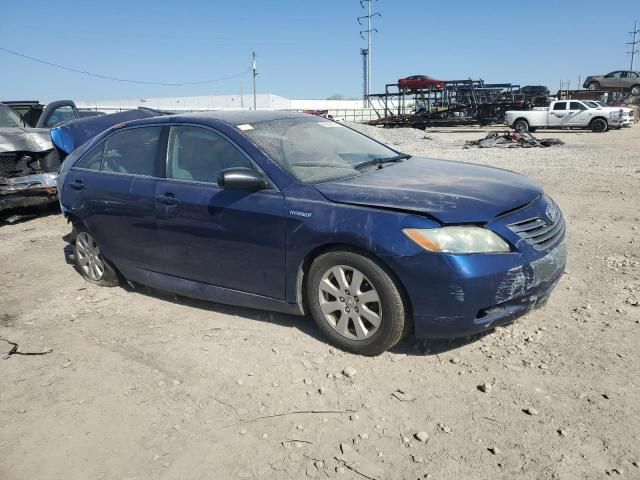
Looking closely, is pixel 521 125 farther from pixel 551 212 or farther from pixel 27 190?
pixel 551 212

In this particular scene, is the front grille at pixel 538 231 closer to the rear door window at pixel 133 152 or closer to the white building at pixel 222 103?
the rear door window at pixel 133 152

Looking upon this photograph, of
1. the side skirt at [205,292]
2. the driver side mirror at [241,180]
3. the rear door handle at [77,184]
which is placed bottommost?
the side skirt at [205,292]

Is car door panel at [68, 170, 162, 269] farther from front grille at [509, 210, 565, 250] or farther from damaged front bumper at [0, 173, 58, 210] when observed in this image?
damaged front bumper at [0, 173, 58, 210]

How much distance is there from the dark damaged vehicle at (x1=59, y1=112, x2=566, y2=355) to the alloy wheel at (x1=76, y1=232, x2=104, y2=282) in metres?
0.26

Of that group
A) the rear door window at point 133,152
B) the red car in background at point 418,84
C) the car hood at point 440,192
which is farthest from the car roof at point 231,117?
the red car in background at point 418,84

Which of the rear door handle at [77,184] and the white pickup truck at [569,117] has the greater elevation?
the white pickup truck at [569,117]

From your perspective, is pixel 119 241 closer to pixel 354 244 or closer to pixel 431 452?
pixel 354 244

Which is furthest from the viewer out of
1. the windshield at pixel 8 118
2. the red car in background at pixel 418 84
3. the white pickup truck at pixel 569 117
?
the red car in background at pixel 418 84

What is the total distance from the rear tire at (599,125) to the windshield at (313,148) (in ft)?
83.2

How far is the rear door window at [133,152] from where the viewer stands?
446cm

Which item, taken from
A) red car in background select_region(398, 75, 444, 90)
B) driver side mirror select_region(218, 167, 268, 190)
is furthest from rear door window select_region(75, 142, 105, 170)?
red car in background select_region(398, 75, 444, 90)

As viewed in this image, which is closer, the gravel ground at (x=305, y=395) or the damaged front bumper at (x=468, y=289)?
the gravel ground at (x=305, y=395)

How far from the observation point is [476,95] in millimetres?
32750

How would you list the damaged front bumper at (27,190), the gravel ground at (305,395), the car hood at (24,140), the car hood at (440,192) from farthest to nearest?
the car hood at (24,140) < the damaged front bumper at (27,190) < the car hood at (440,192) < the gravel ground at (305,395)
